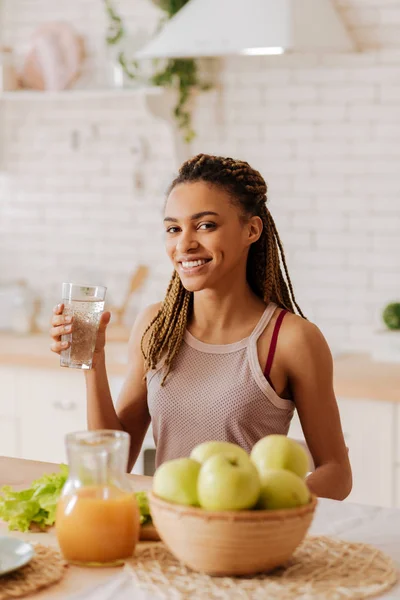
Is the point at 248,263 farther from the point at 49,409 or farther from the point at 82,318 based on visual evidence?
the point at 49,409

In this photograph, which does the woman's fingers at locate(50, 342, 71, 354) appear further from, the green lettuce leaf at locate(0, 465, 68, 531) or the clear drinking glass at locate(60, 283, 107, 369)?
the green lettuce leaf at locate(0, 465, 68, 531)

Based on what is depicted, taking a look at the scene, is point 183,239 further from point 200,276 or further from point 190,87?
point 190,87

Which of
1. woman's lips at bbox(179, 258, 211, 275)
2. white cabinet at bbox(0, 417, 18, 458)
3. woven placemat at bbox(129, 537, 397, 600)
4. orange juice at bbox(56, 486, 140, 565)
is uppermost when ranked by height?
woman's lips at bbox(179, 258, 211, 275)

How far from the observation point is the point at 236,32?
3111mm

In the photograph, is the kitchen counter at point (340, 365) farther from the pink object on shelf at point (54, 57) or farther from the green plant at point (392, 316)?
the pink object on shelf at point (54, 57)

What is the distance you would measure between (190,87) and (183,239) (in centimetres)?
192

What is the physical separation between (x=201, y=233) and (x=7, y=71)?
2311 mm

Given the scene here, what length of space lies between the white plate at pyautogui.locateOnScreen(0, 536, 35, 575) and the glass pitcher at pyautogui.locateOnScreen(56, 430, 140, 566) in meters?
0.05

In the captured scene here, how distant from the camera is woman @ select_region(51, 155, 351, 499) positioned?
2.06 metres

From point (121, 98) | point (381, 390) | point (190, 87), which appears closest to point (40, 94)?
point (121, 98)

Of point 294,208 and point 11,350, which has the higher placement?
point 294,208

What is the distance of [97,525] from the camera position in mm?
1318

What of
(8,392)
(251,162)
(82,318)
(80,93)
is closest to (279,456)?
(82,318)

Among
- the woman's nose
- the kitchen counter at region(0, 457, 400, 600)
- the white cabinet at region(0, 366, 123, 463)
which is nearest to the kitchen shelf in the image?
the white cabinet at region(0, 366, 123, 463)
